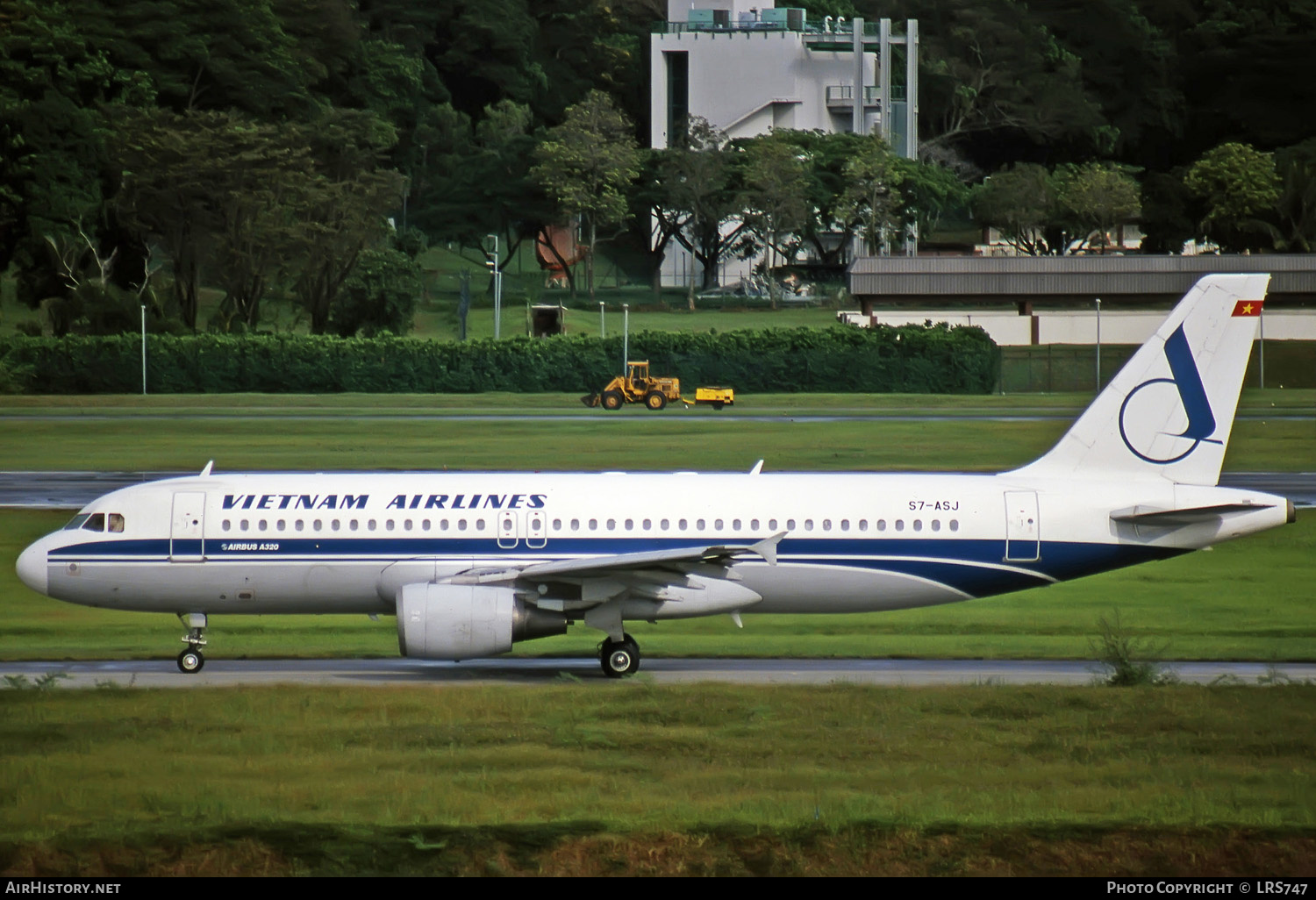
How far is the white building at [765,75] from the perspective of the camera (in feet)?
478

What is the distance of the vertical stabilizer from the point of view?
93.7 ft

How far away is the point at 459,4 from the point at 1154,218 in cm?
6832

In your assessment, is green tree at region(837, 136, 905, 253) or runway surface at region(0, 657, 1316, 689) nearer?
runway surface at region(0, 657, 1316, 689)

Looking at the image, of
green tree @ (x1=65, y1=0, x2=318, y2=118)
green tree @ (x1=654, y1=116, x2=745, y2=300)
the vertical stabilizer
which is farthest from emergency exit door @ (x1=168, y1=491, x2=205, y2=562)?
green tree @ (x1=65, y1=0, x2=318, y2=118)

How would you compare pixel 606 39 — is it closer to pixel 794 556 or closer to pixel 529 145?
pixel 529 145

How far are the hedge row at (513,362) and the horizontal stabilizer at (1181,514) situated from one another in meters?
67.8

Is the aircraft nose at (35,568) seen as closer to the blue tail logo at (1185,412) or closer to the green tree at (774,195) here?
the blue tail logo at (1185,412)

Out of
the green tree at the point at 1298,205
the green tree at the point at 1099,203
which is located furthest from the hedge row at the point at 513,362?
the green tree at the point at 1099,203

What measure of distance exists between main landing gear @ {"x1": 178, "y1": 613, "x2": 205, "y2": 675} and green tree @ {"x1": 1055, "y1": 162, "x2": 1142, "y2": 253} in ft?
398

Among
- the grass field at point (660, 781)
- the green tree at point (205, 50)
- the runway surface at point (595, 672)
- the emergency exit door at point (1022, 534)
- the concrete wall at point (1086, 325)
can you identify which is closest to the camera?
the grass field at point (660, 781)

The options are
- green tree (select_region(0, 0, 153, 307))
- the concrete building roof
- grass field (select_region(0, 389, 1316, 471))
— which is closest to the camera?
grass field (select_region(0, 389, 1316, 471))

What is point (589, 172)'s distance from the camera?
5271 inches

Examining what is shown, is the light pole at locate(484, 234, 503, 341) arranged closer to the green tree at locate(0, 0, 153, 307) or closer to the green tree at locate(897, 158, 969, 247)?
the green tree at locate(0, 0, 153, 307)

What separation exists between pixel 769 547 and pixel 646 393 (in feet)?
200
